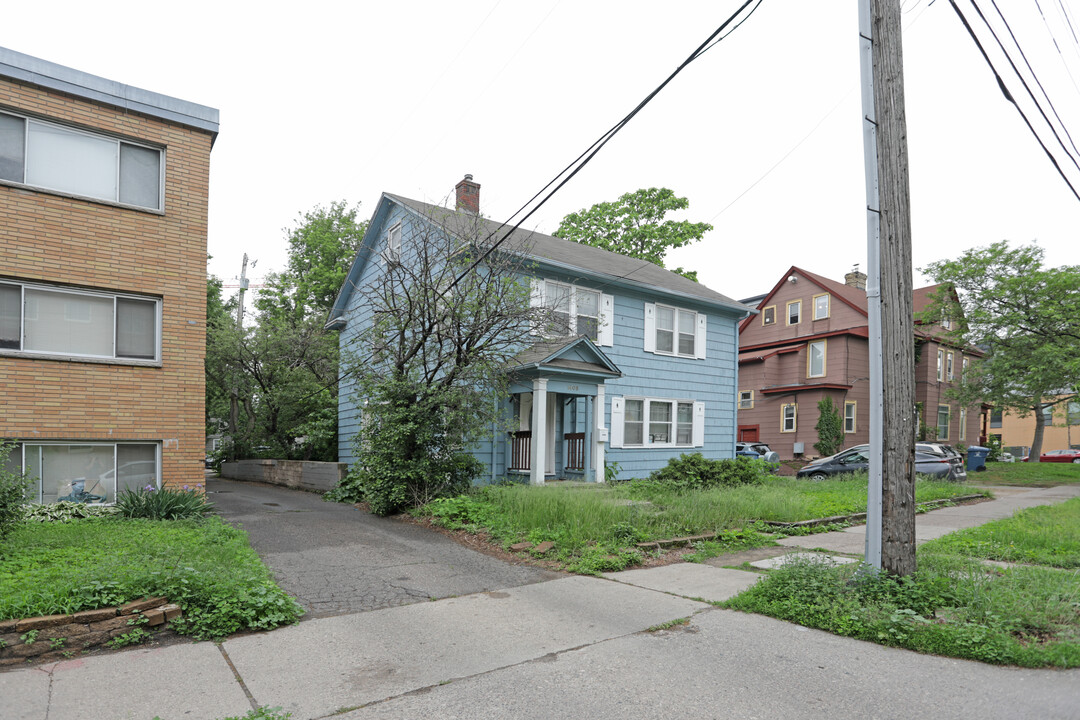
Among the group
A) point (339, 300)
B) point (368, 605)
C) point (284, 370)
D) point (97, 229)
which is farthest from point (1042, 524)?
point (284, 370)

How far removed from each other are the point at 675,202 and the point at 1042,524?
25819mm

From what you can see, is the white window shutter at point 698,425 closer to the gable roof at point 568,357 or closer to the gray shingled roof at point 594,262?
the gray shingled roof at point 594,262

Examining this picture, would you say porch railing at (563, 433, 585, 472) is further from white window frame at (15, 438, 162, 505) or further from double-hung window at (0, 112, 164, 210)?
double-hung window at (0, 112, 164, 210)

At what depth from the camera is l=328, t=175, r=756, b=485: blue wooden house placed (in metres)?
14.6

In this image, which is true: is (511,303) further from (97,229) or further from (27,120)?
(27,120)

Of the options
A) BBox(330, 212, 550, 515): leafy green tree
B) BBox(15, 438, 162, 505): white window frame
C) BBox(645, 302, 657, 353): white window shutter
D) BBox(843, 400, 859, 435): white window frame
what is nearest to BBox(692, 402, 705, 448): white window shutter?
BBox(645, 302, 657, 353): white window shutter

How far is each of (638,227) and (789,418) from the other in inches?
472

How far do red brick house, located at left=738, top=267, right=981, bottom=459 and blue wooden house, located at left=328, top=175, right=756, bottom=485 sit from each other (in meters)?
10.7

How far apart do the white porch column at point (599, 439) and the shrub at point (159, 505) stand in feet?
27.7

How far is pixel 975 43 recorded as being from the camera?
7.05 meters

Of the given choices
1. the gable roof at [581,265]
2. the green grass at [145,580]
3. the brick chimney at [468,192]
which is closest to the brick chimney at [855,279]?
the gable roof at [581,265]

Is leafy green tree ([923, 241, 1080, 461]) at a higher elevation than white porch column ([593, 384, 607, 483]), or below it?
higher

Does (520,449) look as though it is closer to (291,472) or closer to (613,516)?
(613,516)

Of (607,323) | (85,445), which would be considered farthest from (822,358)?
(85,445)
